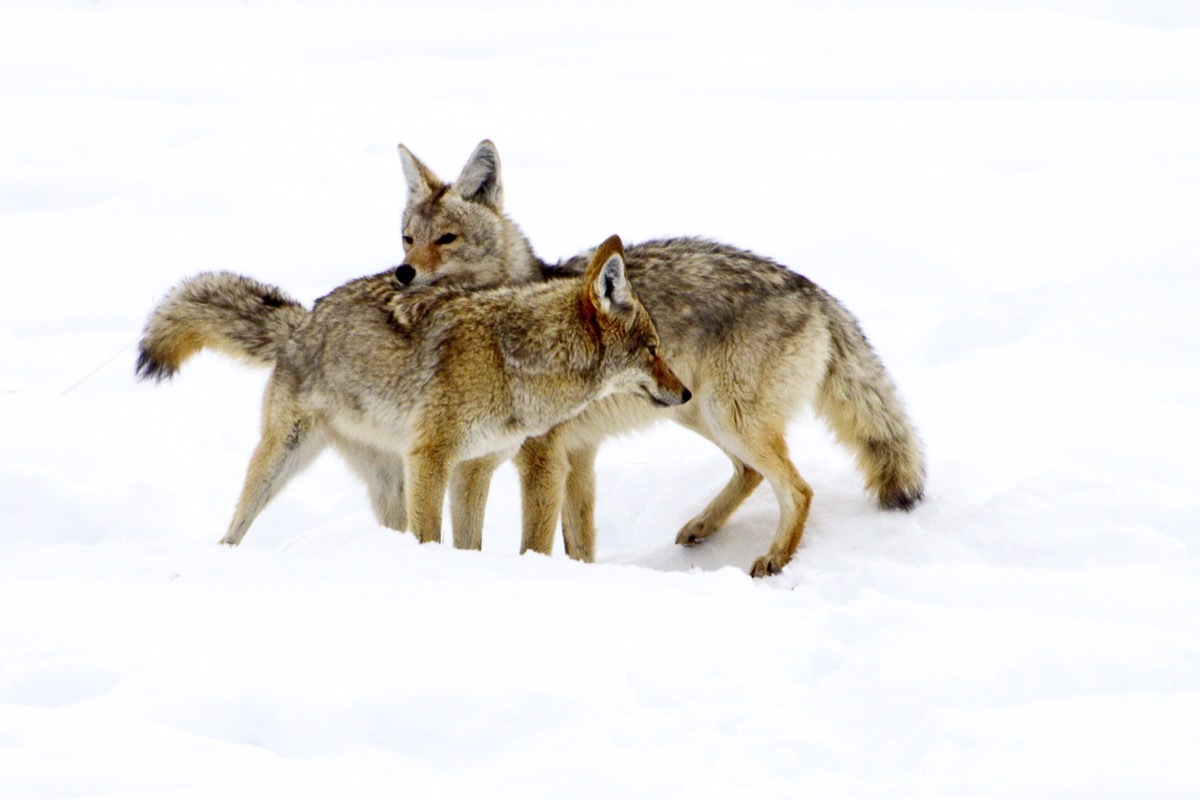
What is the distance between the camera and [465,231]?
7160mm

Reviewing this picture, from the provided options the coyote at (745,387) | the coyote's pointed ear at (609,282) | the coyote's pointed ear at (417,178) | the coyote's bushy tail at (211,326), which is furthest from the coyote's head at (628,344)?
the coyote's pointed ear at (417,178)

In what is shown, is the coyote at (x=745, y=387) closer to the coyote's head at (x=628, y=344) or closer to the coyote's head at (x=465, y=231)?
the coyote's head at (x=465, y=231)

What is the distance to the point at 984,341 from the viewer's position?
30.9ft

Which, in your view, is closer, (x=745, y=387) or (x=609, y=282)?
(x=609, y=282)

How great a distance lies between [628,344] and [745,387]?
0.78 meters

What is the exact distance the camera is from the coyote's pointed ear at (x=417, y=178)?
7449mm

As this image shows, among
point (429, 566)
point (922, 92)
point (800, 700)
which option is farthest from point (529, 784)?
point (922, 92)

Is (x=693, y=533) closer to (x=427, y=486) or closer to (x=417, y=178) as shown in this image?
(x=427, y=486)

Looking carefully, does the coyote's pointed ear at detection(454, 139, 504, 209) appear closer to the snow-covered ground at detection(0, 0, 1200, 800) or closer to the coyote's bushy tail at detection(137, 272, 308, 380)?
the coyote's bushy tail at detection(137, 272, 308, 380)

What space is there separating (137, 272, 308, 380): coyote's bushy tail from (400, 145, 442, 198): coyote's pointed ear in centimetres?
125

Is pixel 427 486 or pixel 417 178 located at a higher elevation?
pixel 417 178

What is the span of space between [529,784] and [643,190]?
9621 millimetres

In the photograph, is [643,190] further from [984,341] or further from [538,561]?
[538,561]

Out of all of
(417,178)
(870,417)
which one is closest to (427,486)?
(870,417)
